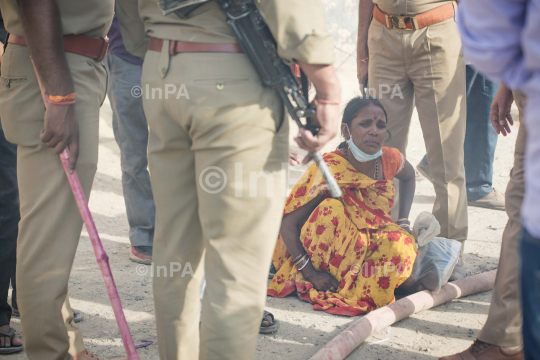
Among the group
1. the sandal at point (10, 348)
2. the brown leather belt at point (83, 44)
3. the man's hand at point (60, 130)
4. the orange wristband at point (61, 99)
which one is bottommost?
the sandal at point (10, 348)

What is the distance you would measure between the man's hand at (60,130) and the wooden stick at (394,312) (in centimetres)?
127

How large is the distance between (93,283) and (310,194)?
4.75 ft

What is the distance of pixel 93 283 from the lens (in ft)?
10.0

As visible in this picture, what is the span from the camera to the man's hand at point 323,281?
9.23ft

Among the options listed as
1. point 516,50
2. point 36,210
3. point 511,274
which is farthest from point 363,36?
point 516,50

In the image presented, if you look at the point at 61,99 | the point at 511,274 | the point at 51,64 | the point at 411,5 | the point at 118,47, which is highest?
the point at 411,5

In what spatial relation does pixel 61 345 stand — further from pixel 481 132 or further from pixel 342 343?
pixel 481 132

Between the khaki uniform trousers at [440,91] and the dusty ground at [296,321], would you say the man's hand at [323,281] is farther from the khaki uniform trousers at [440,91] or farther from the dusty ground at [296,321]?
the khaki uniform trousers at [440,91]

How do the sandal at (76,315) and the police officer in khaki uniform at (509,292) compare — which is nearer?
the police officer in khaki uniform at (509,292)

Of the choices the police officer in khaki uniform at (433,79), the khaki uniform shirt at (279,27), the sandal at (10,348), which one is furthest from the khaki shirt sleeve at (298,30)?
the police officer in khaki uniform at (433,79)

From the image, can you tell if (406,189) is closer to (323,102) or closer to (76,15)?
(323,102)

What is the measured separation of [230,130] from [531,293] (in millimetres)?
868

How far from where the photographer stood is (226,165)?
4.78 feet

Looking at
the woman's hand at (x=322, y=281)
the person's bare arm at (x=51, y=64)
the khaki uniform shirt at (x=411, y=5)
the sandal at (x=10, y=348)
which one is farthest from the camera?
the khaki uniform shirt at (x=411, y=5)
